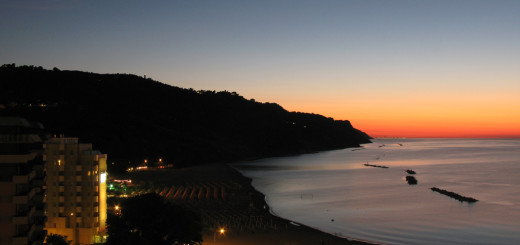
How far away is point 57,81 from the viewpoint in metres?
114

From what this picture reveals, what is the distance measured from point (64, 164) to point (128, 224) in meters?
7.56

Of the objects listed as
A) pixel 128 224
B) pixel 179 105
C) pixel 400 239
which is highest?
pixel 179 105

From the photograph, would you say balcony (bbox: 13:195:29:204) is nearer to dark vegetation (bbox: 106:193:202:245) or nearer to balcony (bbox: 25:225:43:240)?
balcony (bbox: 25:225:43:240)

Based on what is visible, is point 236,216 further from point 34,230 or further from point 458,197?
point 458,197

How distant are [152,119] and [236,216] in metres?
95.5

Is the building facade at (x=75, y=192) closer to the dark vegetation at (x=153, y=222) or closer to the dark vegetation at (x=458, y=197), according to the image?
the dark vegetation at (x=153, y=222)

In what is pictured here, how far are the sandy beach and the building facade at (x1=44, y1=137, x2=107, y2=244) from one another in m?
5.93

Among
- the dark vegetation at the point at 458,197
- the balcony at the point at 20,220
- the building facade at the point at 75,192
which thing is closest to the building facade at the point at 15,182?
the balcony at the point at 20,220

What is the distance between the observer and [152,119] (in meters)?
124

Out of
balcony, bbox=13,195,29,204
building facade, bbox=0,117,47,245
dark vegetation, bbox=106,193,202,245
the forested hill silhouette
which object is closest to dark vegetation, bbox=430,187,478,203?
dark vegetation, bbox=106,193,202,245

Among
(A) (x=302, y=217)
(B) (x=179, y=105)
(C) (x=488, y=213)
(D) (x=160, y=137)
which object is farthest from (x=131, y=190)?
(B) (x=179, y=105)

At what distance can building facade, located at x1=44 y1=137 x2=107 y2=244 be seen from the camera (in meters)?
23.8

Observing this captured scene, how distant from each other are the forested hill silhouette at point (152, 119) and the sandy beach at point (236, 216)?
1653 centimetres

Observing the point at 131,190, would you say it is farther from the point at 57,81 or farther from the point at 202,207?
the point at 57,81
